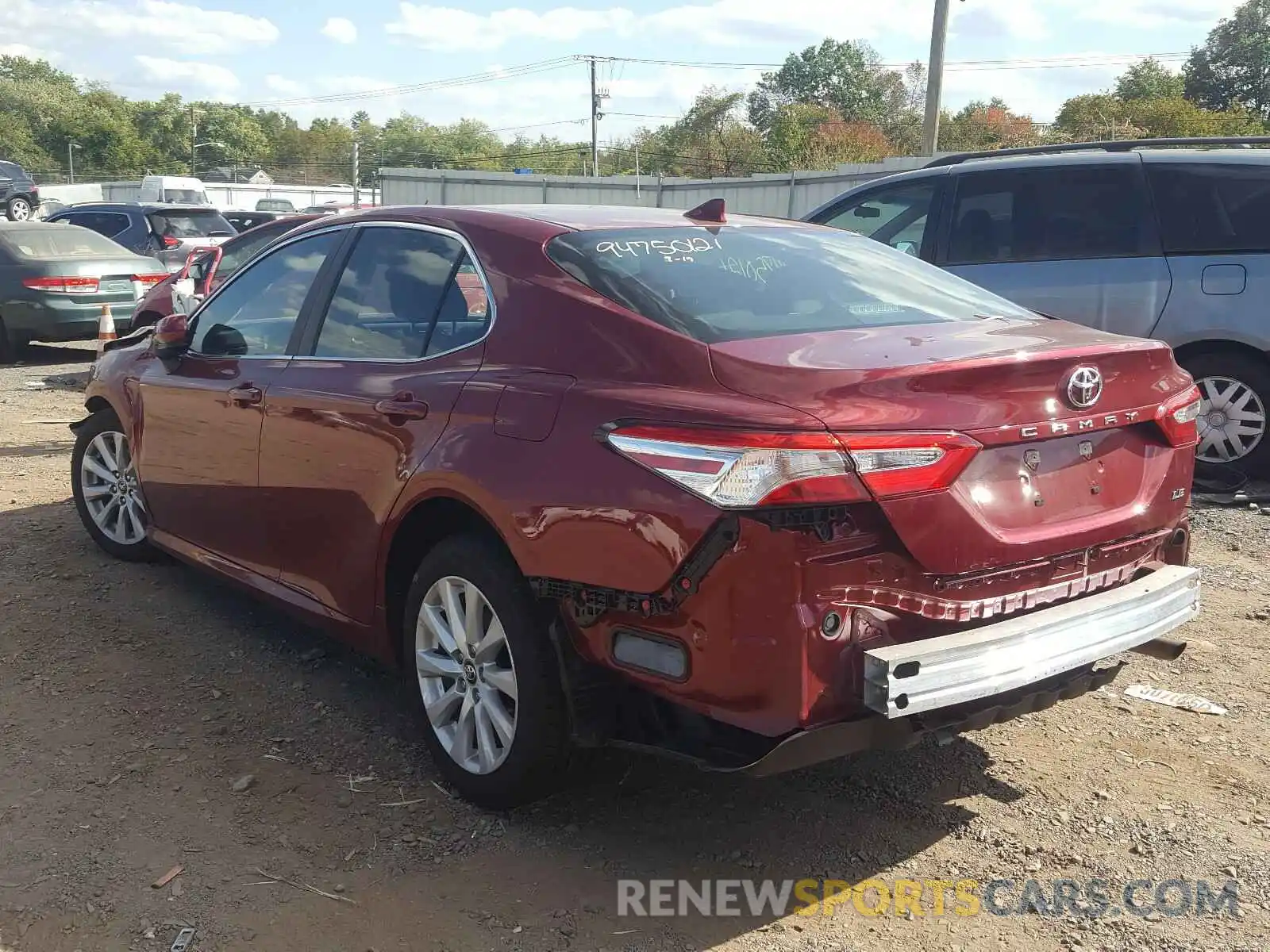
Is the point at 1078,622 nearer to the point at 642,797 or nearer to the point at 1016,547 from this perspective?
the point at 1016,547

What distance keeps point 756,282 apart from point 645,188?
2546 cm

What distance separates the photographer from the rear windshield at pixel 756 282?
316cm

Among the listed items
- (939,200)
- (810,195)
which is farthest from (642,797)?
(810,195)

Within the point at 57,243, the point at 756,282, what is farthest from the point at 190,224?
the point at 756,282

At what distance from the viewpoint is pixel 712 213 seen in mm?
3893

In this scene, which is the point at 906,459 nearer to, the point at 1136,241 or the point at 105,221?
the point at 1136,241

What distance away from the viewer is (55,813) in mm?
3381

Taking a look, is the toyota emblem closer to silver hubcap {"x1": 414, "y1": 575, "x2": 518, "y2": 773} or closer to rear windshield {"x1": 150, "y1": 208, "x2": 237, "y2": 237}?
silver hubcap {"x1": 414, "y1": 575, "x2": 518, "y2": 773}

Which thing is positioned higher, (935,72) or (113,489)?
(935,72)

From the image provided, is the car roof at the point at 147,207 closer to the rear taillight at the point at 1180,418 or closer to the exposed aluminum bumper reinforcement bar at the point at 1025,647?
the rear taillight at the point at 1180,418

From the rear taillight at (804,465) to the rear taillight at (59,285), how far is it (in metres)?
11.8

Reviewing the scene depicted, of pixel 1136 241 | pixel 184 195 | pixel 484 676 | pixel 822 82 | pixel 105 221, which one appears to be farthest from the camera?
pixel 822 82

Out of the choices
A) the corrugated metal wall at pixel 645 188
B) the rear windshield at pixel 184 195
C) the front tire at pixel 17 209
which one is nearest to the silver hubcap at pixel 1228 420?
the corrugated metal wall at pixel 645 188

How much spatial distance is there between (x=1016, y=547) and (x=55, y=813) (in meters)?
2.73
